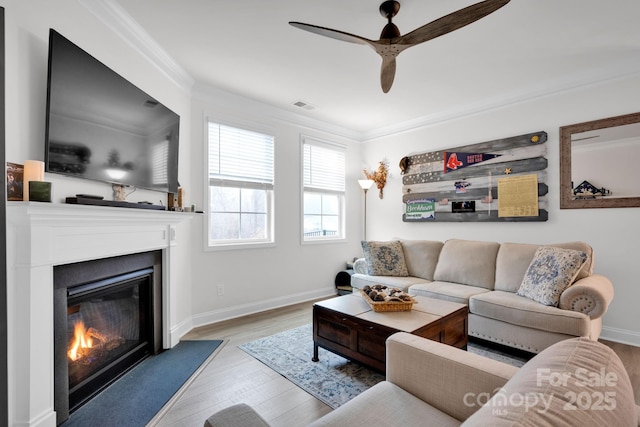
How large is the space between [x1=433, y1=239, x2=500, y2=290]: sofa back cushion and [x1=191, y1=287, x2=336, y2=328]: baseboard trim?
167cm

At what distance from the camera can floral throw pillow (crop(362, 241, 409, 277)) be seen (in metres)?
3.91

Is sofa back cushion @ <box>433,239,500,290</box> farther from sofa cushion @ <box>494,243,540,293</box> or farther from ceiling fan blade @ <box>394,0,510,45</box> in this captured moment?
Result: ceiling fan blade @ <box>394,0,510,45</box>

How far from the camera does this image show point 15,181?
151 cm

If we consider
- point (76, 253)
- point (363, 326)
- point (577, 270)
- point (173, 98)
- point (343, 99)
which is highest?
point (343, 99)

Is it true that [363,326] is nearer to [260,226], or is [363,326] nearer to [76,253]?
[76,253]

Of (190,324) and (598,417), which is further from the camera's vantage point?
(190,324)

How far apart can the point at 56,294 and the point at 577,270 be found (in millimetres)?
3706

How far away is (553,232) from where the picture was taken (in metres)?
3.35

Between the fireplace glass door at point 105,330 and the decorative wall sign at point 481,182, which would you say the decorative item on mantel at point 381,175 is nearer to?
the decorative wall sign at point 481,182

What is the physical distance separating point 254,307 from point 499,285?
2.77m

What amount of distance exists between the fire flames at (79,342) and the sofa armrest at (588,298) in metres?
3.52

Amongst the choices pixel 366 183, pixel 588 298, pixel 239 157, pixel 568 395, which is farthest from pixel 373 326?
pixel 366 183

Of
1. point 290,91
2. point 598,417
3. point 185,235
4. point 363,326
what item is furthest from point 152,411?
point 290,91

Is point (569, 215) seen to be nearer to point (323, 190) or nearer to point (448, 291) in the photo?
point (448, 291)
